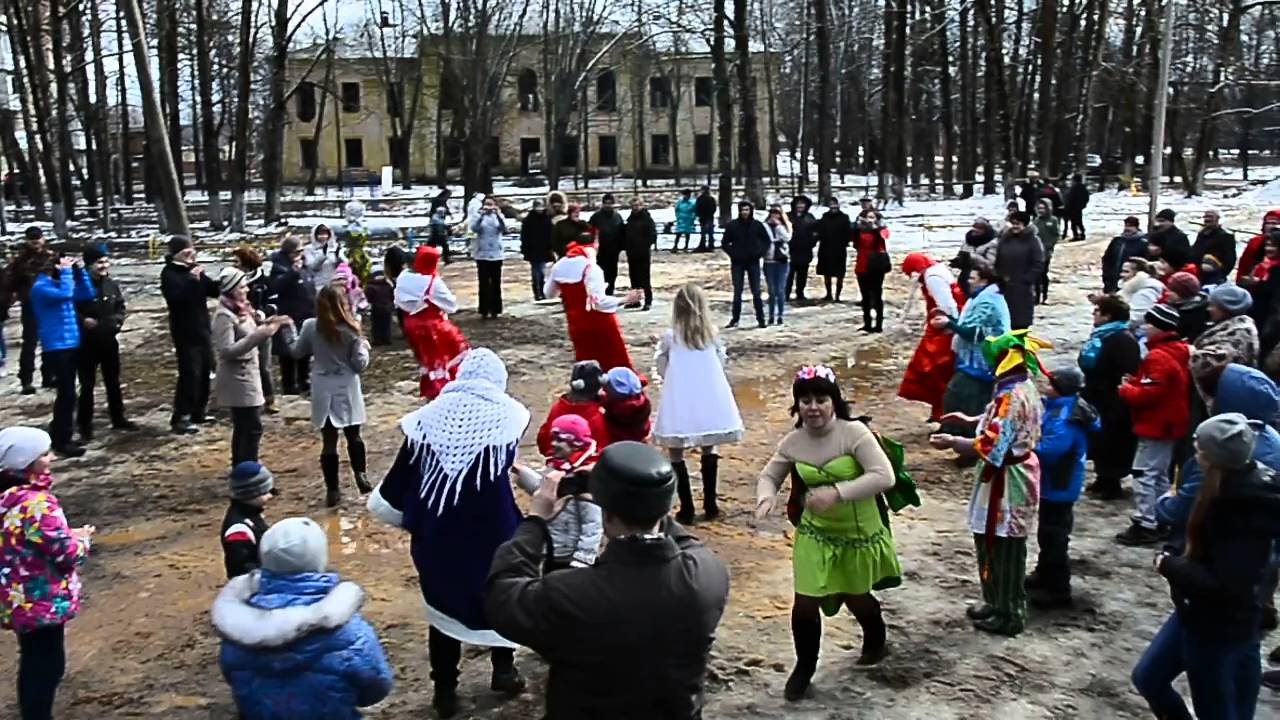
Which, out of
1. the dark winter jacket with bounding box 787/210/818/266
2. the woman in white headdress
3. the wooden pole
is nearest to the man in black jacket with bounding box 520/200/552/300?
the dark winter jacket with bounding box 787/210/818/266

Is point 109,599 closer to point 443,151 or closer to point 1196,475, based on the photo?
point 1196,475

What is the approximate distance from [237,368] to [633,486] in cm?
631

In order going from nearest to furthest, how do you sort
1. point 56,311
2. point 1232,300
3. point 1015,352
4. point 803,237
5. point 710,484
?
point 1015,352 → point 1232,300 → point 710,484 → point 56,311 → point 803,237

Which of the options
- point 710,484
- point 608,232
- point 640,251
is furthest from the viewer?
point 608,232

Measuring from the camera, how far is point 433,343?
30.8 ft

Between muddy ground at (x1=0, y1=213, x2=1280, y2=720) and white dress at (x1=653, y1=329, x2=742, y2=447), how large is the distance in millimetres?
649

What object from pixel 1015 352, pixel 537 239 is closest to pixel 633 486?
pixel 1015 352

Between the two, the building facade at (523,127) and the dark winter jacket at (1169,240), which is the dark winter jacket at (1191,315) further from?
the building facade at (523,127)

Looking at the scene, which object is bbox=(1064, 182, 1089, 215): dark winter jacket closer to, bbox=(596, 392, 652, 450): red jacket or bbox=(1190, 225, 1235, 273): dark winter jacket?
bbox=(1190, 225, 1235, 273): dark winter jacket

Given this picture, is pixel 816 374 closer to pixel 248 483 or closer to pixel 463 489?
pixel 463 489

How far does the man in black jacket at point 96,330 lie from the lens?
10047 mm

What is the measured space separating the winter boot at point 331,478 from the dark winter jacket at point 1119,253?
29.4 ft

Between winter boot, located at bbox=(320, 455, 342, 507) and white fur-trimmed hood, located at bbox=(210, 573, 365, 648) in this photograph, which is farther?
winter boot, located at bbox=(320, 455, 342, 507)

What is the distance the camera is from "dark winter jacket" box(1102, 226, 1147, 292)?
1355 cm
